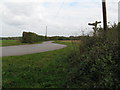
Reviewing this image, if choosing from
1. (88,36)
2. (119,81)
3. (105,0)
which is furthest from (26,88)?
(105,0)

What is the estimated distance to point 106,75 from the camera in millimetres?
2773

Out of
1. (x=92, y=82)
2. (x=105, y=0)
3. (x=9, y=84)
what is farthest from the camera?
(x=105, y=0)

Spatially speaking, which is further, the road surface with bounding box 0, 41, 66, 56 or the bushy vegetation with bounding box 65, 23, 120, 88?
the road surface with bounding box 0, 41, 66, 56

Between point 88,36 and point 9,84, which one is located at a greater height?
point 88,36

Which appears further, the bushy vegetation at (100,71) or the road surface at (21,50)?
the road surface at (21,50)

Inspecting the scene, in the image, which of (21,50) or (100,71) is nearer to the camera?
(100,71)

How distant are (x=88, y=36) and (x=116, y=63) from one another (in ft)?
9.39

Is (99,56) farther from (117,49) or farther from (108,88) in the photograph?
(108,88)

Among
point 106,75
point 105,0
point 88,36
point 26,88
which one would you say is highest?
point 105,0

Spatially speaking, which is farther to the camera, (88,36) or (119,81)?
(88,36)

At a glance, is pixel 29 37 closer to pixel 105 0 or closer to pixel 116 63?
pixel 105 0

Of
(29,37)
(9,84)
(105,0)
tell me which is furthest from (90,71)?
(29,37)

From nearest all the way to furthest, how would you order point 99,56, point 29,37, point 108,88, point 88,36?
point 108,88 → point 99,56 → point 88,36 → point 29,37

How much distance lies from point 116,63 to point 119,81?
43 cm
